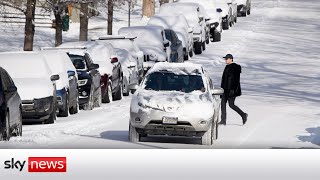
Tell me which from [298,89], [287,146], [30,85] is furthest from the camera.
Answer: [298,89]

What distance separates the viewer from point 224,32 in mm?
61906

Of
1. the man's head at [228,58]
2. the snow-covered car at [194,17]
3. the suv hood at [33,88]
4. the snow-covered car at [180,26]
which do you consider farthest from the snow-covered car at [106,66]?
the snow-covered car at [194,17]

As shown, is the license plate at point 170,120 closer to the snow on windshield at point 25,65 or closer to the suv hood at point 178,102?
the suv hood at point 178,102

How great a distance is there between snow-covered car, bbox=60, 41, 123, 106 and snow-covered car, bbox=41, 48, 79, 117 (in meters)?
2.59

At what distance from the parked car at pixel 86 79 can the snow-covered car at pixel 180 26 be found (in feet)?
52.3

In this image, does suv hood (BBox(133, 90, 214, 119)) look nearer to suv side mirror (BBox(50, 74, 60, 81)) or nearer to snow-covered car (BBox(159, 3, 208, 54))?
suv side mirror (BBox(50, 74, 60, 81))

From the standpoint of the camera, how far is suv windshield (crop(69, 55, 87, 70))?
98.0 ft

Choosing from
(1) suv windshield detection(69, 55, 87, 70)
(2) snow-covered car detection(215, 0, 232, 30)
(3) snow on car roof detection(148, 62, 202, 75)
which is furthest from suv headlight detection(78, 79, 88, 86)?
(2) snow-covered car detection(215, 0, 232, 30)

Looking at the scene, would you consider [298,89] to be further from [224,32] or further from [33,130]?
[224,32]

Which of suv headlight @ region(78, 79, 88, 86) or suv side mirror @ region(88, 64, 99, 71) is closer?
suv headlight @ region(78, 79, 88, 86)

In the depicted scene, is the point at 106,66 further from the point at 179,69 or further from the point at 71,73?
the point at 179,69

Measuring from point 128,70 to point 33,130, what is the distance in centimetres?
1189

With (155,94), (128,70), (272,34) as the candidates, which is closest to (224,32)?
(272,34)

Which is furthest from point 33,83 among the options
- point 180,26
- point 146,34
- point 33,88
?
point 180,26
